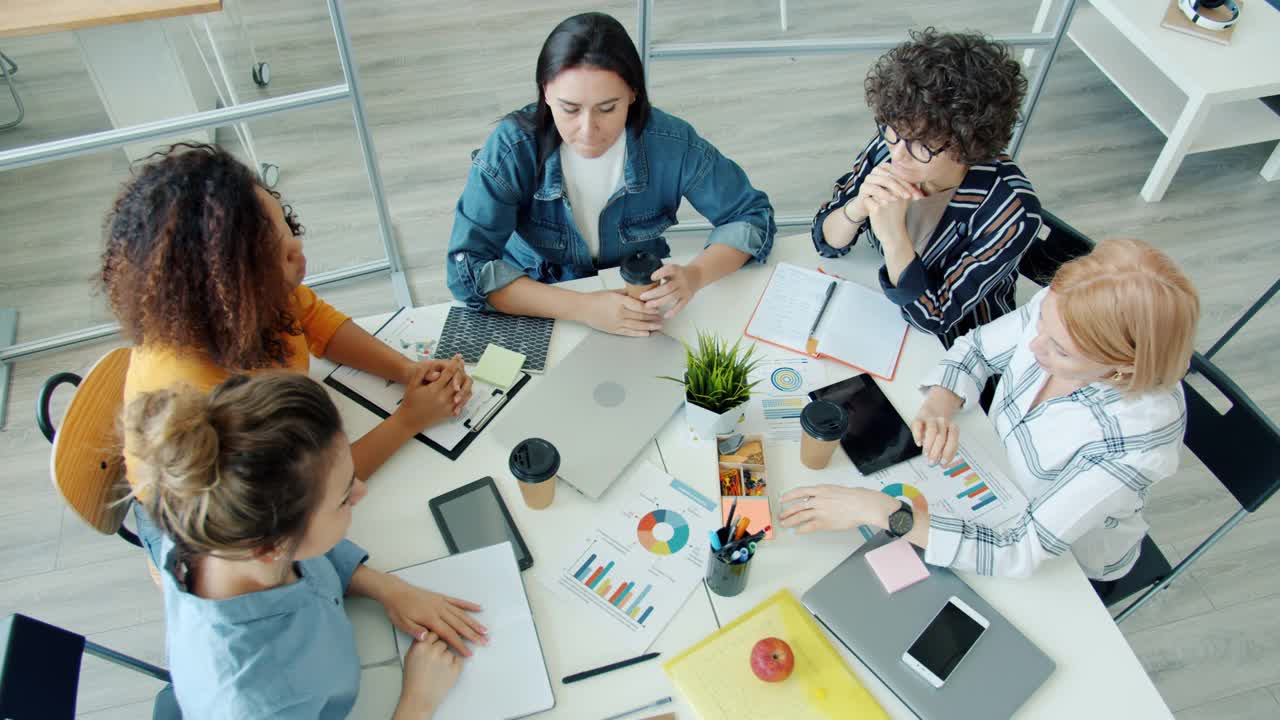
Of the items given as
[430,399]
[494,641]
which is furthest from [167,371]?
[494,641]

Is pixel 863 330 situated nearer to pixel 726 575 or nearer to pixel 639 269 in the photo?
pixel 639 269

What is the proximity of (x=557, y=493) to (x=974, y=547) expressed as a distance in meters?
0.66

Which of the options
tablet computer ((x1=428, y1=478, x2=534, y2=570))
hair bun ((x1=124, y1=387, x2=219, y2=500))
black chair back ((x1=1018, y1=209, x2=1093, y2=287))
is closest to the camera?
hair bun ((x1=124, y1=387, x2=219, y2=500))

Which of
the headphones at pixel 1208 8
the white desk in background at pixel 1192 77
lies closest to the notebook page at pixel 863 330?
the white desk in background at pixel 1192 77

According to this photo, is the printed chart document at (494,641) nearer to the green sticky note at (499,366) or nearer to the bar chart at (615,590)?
the bar chart at (615,590)

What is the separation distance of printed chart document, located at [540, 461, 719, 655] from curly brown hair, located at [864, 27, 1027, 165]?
2.71 feet

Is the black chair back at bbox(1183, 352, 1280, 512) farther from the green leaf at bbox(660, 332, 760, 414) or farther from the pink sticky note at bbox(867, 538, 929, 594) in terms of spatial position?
the green leaf at bbox(660, 332, 760, 414)

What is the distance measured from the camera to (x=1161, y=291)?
1232 mm

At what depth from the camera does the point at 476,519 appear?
1378mm

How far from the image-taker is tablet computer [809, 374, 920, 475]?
1.47 meters

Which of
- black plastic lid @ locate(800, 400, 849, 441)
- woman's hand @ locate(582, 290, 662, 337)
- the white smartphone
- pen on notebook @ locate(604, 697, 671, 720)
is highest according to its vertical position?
black plastic lid @ locate(800, 400, 849, 441)

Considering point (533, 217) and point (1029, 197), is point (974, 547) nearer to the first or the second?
point (1029, 197)

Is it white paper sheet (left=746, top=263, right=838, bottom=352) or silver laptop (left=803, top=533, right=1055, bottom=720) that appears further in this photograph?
white paper sheet (left=746, top=263, right=838, bottom=352)

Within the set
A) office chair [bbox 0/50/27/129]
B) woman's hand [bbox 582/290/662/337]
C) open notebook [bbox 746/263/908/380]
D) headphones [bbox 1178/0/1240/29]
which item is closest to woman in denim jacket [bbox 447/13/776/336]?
woman's hand [bbox 582/290/662/337]
